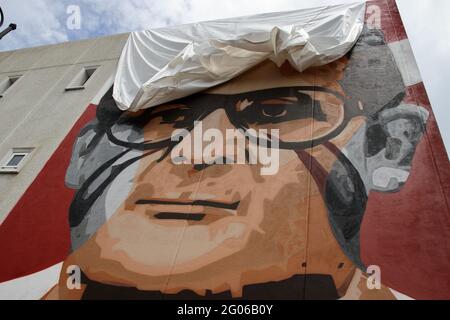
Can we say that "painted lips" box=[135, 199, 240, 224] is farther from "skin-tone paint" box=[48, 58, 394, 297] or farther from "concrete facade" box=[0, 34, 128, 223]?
"concrete facade" box=[0, 34, 128, 223]

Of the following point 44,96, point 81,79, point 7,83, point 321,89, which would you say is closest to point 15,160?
point 44,96

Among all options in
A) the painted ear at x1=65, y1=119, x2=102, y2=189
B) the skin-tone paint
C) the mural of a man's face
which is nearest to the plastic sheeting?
the mural of a man's face

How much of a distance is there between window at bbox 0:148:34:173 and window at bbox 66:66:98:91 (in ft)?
4.07

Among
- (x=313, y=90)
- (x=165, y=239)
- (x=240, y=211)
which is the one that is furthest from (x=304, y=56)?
(x=165, y=239)

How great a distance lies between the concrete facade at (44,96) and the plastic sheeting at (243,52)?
786mm

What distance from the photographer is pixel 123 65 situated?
199 inches

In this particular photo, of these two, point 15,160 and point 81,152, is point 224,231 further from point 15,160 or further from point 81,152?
point 15,160

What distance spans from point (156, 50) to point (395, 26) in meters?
3.36

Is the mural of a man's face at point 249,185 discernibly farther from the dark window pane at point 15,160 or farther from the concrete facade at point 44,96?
the dark window pane at point 15,160

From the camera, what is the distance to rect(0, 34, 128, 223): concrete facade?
4.18 metres

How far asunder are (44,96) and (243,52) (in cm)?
336

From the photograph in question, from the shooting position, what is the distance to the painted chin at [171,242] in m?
2.77

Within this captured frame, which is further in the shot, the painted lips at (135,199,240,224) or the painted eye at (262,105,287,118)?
the painted eye at (262,105,287,118)
